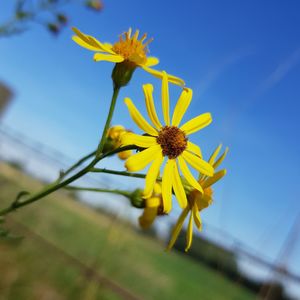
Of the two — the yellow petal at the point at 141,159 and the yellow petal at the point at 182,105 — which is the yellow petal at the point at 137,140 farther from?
the yellow petal at the point at 182,105

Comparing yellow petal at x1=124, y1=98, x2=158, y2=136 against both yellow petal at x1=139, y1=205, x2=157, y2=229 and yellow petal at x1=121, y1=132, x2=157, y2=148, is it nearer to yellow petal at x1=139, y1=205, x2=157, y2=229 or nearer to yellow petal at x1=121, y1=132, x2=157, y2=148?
yellow petal at x1=121, y1=132, x2=157, y2=148

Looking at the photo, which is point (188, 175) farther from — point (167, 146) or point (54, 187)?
point (54, 187)

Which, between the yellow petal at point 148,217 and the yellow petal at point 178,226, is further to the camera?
the yellow petal at point 148,217

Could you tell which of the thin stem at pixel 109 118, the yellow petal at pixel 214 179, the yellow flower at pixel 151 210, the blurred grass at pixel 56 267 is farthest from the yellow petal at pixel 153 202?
the blurred grass at pixel 56 267

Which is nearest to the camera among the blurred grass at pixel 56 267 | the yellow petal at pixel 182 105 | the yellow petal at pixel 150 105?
the yellow petal at pixel 150 105

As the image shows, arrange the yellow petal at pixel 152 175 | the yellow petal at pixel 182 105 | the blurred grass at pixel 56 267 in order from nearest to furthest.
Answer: the yellow petal at pixel 152 175 → the yellow petal at pixel 182 105 → the blurred grass at pixel 56 267

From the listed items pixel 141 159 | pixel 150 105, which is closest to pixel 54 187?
pixel 141 159

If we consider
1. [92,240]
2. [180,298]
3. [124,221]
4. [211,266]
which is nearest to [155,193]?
[124,221]
